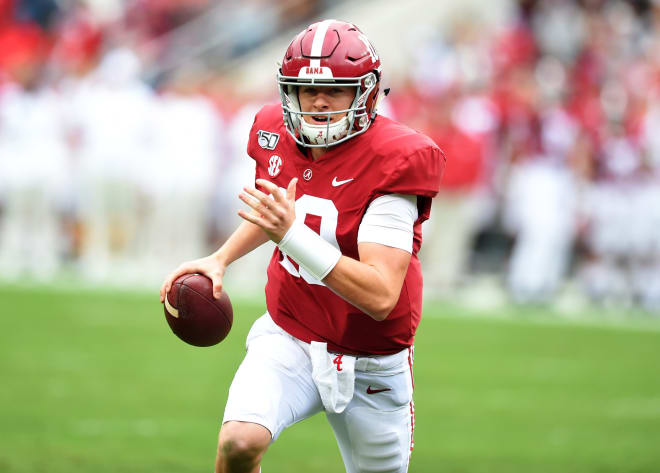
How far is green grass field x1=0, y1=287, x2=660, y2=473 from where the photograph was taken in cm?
546

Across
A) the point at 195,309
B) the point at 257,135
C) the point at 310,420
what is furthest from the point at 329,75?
the point at 310,420

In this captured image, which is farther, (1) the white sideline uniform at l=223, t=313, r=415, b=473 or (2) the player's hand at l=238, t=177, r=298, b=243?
(1) the white sideline uniform at l=223, t=313, r=415, b=473

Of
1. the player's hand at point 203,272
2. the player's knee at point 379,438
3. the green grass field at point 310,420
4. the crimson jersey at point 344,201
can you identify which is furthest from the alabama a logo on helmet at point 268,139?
the green grass field at point 310,420

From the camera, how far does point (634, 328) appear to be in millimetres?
9797

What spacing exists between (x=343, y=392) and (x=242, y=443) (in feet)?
1.39

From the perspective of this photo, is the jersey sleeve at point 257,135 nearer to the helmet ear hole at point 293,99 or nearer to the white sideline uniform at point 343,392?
the helmet ear hole at point 293,99

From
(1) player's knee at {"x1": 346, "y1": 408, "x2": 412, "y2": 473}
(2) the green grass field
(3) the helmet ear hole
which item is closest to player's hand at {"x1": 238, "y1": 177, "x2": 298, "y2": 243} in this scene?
(3) the helmet ear hole

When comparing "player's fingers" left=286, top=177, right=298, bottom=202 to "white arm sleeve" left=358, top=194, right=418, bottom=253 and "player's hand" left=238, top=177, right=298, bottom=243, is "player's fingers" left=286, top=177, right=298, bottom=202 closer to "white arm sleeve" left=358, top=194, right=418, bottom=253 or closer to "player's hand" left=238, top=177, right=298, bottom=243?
"player's hand" left=238, top=177, right=298, bottom=243

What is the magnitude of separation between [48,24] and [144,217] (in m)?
3.73

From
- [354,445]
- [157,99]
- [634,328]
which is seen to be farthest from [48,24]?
[354,445]

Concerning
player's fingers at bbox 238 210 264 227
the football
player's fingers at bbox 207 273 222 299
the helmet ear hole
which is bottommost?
the football

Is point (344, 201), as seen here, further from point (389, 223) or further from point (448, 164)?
point (448, 164)

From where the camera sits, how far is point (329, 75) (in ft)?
11.0

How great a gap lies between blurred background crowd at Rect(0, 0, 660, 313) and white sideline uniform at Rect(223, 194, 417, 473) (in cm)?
736
